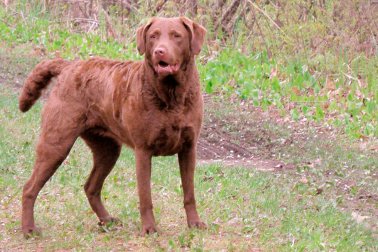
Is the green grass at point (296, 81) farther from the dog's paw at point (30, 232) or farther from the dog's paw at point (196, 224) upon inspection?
the dog's paw at point (30, 232)

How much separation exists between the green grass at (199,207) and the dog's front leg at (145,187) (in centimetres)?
11

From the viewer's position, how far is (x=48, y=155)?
7.22 metres

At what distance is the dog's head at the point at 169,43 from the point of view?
6403mm

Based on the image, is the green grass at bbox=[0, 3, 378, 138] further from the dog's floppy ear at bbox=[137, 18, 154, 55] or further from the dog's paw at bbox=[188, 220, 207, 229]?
the dog's floppy ear at bbox=[137, 18, 154, 55]

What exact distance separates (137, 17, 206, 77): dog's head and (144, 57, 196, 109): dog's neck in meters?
0.07

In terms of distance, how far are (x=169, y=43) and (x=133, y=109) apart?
65 cm

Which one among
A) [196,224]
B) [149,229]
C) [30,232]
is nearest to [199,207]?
[196,224]

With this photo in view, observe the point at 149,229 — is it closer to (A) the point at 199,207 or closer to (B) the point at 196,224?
(B) the point at 196,224

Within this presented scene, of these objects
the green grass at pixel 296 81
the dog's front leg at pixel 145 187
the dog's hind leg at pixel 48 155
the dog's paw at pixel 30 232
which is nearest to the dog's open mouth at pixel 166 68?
the dog's front leg at pixel 145 187

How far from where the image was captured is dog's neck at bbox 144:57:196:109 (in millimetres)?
6648

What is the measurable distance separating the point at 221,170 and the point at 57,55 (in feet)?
26.9

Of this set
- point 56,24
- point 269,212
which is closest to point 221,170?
point 269,212

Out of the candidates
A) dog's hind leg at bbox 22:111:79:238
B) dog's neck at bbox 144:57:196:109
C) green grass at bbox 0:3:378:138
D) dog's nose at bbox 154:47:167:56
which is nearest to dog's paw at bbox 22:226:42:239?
dog's hind leg at bbox 22:111:79:238

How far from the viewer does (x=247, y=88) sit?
555 inches
